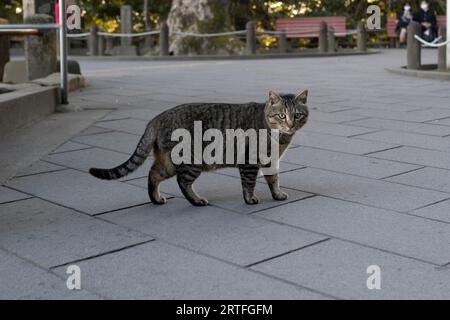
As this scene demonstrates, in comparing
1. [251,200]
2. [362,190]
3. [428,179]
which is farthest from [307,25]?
[251,200]

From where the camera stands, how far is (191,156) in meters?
4.88

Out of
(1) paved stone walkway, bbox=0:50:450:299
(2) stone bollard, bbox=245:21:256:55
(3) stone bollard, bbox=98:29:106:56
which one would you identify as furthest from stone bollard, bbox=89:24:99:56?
(1) paved stone walkway, bbox=0:50:450:299

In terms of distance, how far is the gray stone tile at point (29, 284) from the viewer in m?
3.38

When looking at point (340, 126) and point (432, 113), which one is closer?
point (340, 126)

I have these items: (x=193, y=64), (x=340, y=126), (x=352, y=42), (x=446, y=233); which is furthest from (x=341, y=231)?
(x=352, y=42)

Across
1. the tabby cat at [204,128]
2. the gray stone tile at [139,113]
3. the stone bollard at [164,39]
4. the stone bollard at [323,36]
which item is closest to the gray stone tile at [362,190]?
the tabby cat at [204,128]

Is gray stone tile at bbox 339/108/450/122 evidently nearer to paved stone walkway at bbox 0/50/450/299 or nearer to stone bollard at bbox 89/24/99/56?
paved stone walkway at bbox 0/50/450/299

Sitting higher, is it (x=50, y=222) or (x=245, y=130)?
(x=245, y=130)

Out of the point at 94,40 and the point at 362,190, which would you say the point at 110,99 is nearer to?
the point at 362,190

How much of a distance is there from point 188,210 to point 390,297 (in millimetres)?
1851

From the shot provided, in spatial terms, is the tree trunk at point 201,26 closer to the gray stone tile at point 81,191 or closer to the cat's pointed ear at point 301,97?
the gray stone tile at point 81,191
